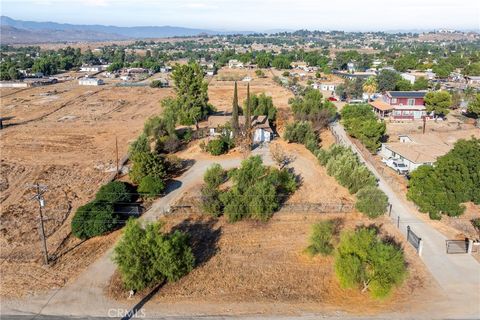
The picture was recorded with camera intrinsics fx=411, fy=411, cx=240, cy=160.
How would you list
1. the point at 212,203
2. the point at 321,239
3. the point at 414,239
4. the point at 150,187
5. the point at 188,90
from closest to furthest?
the point at 321,239, the point at 414,239, the point at 212,203, the point at 150,187, the point at 188,90

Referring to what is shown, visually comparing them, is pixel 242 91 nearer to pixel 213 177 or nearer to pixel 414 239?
pixel 213 177

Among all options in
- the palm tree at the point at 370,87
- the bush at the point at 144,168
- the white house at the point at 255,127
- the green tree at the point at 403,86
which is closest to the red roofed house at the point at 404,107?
the green tree at the point at 403,86

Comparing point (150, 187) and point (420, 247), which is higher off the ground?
point (150, 187)

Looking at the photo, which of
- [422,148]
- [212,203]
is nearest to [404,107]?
[422,148]

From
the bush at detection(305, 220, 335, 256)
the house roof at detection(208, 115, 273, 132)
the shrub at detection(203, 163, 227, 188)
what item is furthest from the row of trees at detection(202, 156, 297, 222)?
the house roof at detection(208, 115, 273, 132)

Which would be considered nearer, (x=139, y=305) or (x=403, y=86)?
(x=139, y=305)
